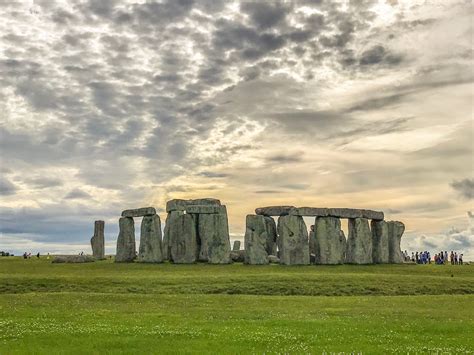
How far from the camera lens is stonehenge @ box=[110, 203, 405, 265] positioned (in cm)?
5131

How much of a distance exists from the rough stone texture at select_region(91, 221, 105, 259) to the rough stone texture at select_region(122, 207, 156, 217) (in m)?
4.33

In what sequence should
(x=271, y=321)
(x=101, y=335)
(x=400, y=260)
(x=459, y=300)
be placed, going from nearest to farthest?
A: (x=101, y=335) < (x=271, y=321) < (x=459, y=300) < (x=400, y=260)

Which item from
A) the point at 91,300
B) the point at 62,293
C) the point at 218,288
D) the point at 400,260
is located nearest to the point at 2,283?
the point at 62,293

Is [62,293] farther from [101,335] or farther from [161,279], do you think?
[101,335]

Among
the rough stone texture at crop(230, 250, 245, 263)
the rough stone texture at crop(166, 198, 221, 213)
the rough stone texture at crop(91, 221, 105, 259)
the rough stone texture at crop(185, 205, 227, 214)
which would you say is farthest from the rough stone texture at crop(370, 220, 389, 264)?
the rough stone texture at crop(91, 221, 105, 259)

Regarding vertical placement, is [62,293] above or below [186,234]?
below

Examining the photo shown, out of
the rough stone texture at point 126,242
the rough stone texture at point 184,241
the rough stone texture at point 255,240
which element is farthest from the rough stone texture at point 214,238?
the rough stone texture at point 126,242

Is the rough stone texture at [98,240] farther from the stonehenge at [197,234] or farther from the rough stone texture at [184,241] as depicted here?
the rough stone texture at [184,241]

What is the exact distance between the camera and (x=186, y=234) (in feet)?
170

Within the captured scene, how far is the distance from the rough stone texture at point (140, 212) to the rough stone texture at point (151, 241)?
527 mm

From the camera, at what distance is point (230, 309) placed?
2820cm

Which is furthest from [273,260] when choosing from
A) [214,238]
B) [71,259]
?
[71,259]

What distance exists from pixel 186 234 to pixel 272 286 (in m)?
16.0

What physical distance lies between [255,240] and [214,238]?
3397mm
